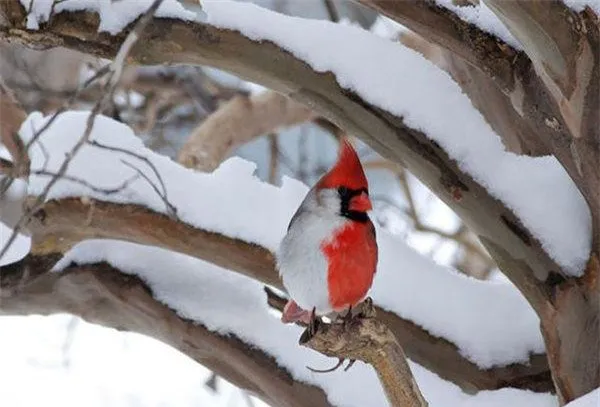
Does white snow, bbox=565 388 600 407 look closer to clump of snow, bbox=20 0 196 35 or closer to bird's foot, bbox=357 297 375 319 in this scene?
bird's foot, bbox=357 297 375 319

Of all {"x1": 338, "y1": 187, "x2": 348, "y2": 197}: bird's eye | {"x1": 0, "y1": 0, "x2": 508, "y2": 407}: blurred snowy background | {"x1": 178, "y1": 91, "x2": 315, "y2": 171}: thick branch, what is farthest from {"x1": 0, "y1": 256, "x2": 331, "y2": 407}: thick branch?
{"x1": 0, "y1": 0, "x2": 508, "y2": 407}: blurred snowy background

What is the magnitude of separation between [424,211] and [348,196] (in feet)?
8.03

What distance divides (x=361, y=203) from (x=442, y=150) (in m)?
0.32

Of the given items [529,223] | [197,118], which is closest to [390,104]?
[529,223]

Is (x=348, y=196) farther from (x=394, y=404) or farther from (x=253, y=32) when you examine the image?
(x=253, y=32)


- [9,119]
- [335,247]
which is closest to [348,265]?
[335,247]

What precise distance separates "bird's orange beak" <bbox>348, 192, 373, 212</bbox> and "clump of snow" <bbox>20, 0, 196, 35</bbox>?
0.38 metres

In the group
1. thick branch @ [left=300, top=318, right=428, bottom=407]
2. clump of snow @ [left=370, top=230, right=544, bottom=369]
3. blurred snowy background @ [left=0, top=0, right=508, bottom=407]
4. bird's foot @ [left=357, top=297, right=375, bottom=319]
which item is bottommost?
thick branch @ [left=300, top=318, right=428, bottom=407]

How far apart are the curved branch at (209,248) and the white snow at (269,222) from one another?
0.04 feet

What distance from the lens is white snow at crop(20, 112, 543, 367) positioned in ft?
4.15

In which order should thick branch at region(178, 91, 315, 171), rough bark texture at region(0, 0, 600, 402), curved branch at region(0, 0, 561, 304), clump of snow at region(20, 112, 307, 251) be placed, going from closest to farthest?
rough bark texture at region(0, 0, 600, 402)
curved branch at region(0, 0, 561, 304)
clump of snow at region(20, 112, 307, 251)
thick branch at region(178, 91, 315, 171)

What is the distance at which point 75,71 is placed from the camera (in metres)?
2.60

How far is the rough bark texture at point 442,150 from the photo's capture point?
1.04 metres

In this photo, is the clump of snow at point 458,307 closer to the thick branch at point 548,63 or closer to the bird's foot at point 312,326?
the thick branch at point 548,63
